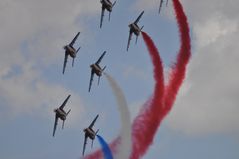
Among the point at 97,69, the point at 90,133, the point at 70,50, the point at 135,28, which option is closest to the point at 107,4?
the point at 135,28

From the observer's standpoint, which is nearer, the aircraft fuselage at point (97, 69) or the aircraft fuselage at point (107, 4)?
the aircraft fuselage at point (97, 69)

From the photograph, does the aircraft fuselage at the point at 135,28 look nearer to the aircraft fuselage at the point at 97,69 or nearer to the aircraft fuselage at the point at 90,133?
the aircraft fuselage at the point at 97,69

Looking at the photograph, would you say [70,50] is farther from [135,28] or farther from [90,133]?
[90,133]

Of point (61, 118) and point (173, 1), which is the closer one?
point (173, 1)

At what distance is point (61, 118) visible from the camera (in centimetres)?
11081

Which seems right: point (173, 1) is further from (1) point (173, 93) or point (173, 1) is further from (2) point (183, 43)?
(1) point (173, 93)

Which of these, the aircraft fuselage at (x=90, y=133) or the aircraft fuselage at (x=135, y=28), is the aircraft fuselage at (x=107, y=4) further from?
the aircraft fuselage at (x=90, y=133)

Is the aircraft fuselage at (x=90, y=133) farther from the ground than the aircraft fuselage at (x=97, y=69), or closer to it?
closer to it

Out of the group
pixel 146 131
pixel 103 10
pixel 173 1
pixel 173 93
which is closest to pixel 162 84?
pixel 173 93

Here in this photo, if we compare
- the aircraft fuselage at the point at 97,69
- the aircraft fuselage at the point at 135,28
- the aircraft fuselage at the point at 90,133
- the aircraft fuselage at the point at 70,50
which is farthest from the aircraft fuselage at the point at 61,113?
the aircraft fuselage at the point at 135,28

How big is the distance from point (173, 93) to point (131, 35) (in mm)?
19292

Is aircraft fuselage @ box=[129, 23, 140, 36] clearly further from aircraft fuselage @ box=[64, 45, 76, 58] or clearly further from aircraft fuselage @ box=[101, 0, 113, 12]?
aircraft fuselage @ box=[64, 45, 76, 58]

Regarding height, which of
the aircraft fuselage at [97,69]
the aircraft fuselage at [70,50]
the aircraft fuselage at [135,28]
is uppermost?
the aircraft fuselage at [135,28]

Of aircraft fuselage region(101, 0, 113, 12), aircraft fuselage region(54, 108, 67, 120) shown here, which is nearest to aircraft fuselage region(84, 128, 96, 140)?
aircraft fuselage region(54, 108, 67, 120)
